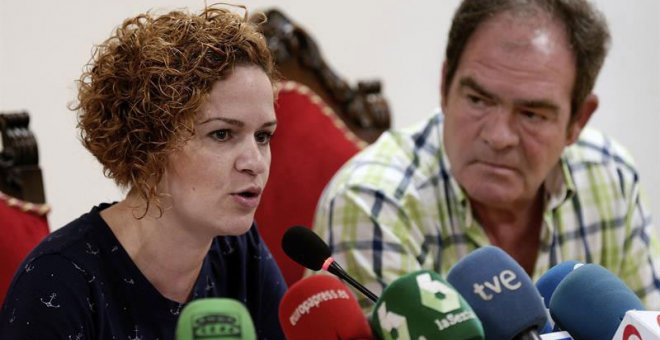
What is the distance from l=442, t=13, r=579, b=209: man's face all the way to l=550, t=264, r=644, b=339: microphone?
2.29ft

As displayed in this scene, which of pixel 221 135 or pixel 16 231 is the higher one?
pixel 221 135

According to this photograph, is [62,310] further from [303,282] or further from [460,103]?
[460,103]

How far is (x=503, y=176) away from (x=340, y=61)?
109cm

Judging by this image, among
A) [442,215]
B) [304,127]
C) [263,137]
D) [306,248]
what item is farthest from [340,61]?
[306,248]

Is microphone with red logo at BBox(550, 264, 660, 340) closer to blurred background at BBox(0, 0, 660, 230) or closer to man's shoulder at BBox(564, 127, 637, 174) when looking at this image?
blurred background at BBox(0, 0, 660, 230)

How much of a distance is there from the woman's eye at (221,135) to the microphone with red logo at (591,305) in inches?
17.1

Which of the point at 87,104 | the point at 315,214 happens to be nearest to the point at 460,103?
the point at 315,214

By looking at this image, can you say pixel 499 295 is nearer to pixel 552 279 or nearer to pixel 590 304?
pixel 590 304

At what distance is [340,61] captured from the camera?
2.86m

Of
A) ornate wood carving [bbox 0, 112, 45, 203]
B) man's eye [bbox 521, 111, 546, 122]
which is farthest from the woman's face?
man's eye [bbox 521, 111, 546, 122]

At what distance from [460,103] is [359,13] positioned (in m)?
1.06

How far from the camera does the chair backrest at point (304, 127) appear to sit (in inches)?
84.7

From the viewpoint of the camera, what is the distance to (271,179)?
7.11ft

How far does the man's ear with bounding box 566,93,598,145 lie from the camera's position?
6.45ft
